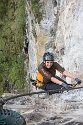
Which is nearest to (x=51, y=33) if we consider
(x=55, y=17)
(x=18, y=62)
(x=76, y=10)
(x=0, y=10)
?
(x=55, y=17)

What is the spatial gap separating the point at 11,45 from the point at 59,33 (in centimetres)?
668

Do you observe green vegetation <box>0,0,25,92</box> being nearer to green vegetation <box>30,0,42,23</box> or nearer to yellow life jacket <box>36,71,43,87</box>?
green vegetation <box>30,0,42,23</box>

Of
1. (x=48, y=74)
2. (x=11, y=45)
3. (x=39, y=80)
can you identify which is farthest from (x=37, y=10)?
(x=48, y=74)

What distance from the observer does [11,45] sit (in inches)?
755

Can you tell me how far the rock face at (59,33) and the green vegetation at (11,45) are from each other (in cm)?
144

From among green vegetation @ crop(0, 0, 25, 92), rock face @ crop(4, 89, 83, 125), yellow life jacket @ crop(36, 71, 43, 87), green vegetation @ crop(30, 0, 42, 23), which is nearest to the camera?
rock face @ crop(4, 89, 83, 125)

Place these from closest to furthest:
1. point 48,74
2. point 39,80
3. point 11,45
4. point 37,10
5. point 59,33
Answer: point 48,74, point 39,80, point 59,33, point 37,10, point 11,45

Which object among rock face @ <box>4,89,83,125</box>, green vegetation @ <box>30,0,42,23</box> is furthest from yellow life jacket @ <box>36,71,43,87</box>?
green vegetation @ <box>30,0,42,23</box>

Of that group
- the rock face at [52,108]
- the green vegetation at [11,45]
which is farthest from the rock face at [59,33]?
the rock face at [52,108]

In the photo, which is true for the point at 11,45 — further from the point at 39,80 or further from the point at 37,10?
the point at 39,80

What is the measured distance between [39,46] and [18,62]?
13.7 feet

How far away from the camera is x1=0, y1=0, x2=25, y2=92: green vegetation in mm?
18266

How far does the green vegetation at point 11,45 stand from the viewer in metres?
18.3

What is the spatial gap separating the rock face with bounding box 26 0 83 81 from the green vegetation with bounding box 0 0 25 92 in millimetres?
1445
